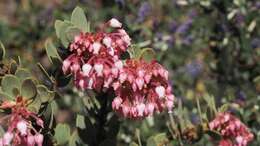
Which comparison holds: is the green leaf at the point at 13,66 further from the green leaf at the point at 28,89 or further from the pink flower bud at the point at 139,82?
the pink flower bud at the point at 139,82

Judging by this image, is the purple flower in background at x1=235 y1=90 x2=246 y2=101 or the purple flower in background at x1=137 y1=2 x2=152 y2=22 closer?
the purple flower in background at x1=235 y1=90 x2=246 y2=101

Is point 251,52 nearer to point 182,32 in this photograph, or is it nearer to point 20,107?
point 182,32

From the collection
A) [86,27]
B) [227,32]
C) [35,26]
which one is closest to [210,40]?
[227,32]

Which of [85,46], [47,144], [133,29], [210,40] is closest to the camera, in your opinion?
[85,46]

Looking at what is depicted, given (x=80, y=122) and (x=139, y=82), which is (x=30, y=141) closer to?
(x=139, y=82)

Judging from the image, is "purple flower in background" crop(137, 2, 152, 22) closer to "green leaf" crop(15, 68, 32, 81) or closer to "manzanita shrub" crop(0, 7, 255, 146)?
"manzanita shrub" crop(0, 7, 255, 146)

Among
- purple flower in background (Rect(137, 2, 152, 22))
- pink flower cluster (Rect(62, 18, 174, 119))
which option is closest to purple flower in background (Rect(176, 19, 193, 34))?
purple flower in background (Rect(137, 2, 152, 22))

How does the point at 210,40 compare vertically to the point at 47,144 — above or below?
above
